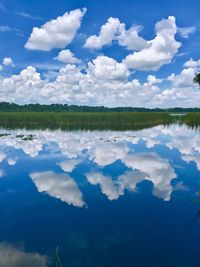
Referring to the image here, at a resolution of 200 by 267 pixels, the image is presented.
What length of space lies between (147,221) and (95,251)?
203cm

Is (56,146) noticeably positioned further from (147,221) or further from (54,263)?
(54,263)

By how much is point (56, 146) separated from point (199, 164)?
399 inches

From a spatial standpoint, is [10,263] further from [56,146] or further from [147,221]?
[56,146]

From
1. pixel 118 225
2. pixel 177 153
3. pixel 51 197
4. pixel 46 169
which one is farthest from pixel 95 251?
pixel 177 153

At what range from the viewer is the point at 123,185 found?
1096 centimetres

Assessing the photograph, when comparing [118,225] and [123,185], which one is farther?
[123,185]

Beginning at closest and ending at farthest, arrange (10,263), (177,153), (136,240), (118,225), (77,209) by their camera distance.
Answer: (10,263)
(136,240)
(118,225)
(77,209)
(177,153)

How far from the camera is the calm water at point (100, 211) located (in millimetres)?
5957

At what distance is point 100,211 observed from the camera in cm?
833

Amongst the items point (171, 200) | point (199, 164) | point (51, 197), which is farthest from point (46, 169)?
point (199, 164)

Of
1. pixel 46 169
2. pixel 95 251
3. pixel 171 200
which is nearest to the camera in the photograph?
pixel 95 251

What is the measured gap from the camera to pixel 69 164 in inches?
579

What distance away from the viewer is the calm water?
5957mm

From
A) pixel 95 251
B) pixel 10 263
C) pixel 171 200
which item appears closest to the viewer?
pixel 10 263
